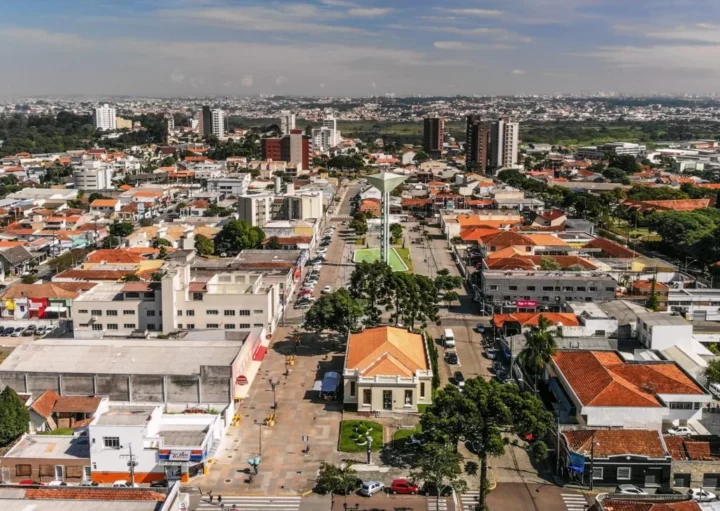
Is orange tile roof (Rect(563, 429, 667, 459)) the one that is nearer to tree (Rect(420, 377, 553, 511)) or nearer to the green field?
tree (Rect(420, 377, 553, 511))

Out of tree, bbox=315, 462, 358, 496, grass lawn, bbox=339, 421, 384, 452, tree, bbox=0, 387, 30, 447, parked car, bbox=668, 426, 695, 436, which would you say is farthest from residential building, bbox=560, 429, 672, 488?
tree, bbox=0, 387, 30, 447

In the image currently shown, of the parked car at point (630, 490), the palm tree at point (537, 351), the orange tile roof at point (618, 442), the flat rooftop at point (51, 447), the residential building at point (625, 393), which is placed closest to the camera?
the parked car at point (630, 490)

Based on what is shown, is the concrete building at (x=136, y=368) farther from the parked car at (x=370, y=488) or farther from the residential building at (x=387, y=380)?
the parked car at (x=370, y=488)

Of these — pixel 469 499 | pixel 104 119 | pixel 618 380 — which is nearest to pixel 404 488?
pixel 469 499

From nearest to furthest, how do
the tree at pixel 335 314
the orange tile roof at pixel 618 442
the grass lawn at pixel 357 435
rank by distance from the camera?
1. the orange tile roof at pixel 618 442
2. the grass lawn at pixel 357 435
3. the tree at pixel 335 314

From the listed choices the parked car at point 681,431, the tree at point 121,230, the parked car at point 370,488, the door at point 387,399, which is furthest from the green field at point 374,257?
the parked car at point 370,488

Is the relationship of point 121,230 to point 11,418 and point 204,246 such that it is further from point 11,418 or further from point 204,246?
point 11,418

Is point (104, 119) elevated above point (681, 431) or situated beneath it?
elevated above
